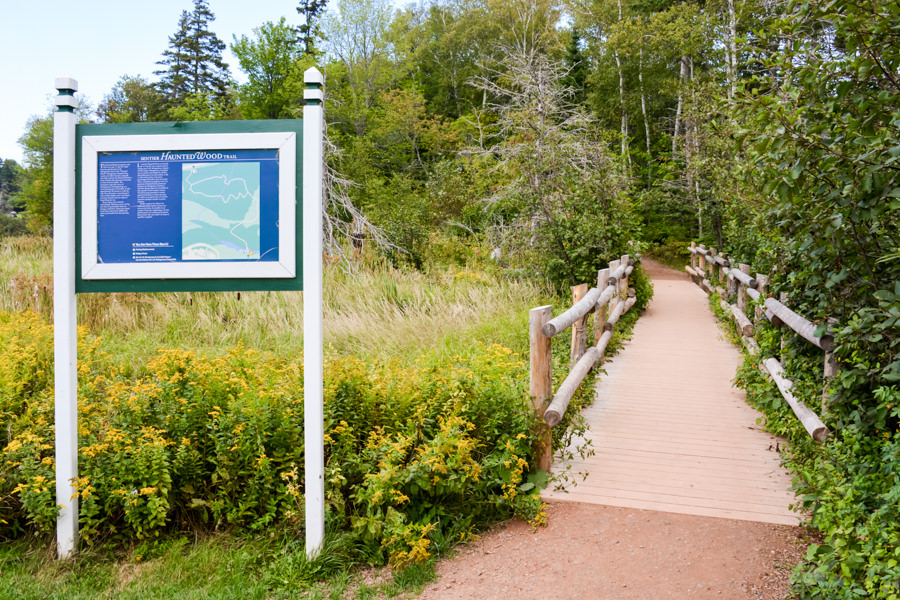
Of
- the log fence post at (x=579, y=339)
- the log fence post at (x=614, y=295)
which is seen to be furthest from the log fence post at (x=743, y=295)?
the log fence post at (x=579, y=339)

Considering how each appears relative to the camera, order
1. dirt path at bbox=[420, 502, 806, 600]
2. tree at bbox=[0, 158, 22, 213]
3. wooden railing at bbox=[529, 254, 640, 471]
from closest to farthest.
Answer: dirt path at bbox=[420, 502, 806, 600], wooden railing at bbox=[529, 254, 640, 471], tree at bbox=[0, 158, 22, 213]

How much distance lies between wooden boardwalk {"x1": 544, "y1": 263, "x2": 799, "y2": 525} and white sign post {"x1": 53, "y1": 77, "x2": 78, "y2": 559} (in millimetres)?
2921

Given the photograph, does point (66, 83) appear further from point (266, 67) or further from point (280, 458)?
point (266, 67)

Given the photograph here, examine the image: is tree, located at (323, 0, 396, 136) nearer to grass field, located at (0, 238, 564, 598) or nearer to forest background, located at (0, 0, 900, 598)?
forest background, located at (0, 0, 900, 598)

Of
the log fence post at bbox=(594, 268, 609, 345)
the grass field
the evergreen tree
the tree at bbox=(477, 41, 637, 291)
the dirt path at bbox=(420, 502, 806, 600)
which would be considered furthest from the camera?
the evergreen tree

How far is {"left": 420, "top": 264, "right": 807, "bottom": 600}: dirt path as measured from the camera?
10.9 ft

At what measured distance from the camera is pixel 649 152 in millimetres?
31906

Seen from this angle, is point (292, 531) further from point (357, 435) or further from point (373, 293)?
point (373, 293)

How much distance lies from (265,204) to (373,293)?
655cm

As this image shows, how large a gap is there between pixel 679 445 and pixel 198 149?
4380 mm

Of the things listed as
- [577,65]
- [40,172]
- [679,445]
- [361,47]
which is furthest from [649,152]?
[40,172]

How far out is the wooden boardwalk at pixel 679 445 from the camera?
443 centimetres

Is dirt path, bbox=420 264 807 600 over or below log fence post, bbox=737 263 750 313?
below

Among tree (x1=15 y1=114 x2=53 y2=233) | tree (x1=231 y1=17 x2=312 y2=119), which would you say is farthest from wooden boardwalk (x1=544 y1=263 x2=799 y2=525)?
tree (x1=15 y1=114 x2=53 y2=233)
